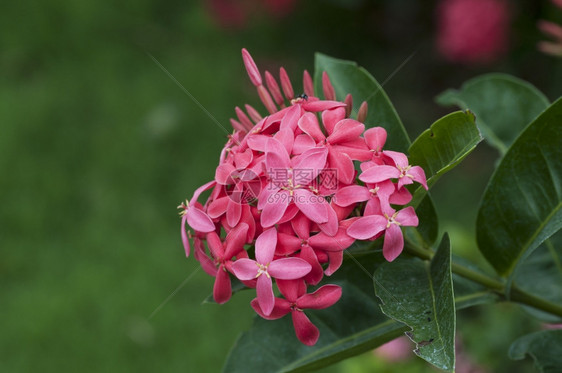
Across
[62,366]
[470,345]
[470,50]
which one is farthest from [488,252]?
[62,366]

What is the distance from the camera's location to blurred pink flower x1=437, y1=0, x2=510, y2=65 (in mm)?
2594

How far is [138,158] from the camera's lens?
3.42 metres

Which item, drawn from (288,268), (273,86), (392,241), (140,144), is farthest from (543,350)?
(140,144)

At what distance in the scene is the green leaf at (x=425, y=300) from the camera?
0.77 meters

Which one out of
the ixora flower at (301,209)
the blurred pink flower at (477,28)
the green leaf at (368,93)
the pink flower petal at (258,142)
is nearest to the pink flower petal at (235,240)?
the ixora flower at (301,209)

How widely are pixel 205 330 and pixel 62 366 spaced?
24.3 inches

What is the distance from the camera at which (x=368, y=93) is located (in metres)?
1.11

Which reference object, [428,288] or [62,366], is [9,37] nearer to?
[62,366]

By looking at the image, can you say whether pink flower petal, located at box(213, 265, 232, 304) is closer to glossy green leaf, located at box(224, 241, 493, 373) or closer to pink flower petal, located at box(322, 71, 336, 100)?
glossy green leaf, located at box(224, 241, 493, 373)

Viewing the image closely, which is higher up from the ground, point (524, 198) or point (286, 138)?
point (286, 138)

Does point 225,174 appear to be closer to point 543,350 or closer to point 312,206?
point 312,206

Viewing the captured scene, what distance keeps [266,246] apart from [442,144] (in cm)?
29

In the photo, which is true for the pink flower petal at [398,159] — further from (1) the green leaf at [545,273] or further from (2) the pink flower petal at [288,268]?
(1) the green leaf at [545,273]

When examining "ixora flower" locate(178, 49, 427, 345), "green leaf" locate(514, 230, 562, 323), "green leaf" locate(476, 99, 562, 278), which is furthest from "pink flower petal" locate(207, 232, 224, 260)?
"green leaf" locate(514, 230, 562, 323)
